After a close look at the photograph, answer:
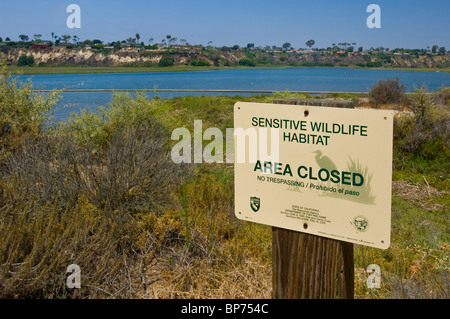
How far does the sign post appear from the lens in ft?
7.11

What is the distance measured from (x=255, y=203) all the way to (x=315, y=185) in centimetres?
41

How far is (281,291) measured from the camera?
8.15 ft

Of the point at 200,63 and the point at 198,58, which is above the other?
the point at 198,58

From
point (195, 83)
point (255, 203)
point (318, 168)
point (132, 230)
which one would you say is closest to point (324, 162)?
point (318, 168)

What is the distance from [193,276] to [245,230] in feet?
5.13

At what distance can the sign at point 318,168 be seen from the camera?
2156mm

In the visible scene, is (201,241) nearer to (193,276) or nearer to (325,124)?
(193,276)

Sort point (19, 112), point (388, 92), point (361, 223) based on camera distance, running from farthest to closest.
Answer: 1. point (388, 92)
2. point (19, 112)
3. point (361, 223)

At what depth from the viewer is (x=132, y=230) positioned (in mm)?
5473

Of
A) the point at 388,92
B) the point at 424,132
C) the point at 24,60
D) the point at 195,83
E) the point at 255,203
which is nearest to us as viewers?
the point at 255,203

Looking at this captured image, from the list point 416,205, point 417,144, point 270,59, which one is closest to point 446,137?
point 417,144

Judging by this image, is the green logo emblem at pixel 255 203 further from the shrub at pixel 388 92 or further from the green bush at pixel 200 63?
the green bush at pixel 200 63

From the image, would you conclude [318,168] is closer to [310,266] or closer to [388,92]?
[310,266]

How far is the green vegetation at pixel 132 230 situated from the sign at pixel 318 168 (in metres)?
1.69
